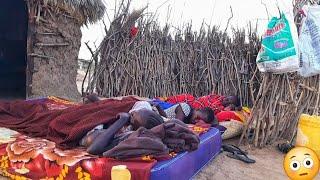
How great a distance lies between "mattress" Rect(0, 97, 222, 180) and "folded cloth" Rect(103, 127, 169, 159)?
0.04 meters

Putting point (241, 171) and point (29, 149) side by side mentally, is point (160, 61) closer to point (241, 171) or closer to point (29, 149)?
point (241, 171)

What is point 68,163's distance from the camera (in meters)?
2.38

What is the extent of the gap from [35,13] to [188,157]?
4.37m

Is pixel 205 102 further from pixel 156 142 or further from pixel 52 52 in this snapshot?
pixel 52 52

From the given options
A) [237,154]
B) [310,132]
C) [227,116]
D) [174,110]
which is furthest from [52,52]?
[310,132]

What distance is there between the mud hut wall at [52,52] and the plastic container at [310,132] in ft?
14.4

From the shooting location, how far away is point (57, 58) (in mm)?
6477

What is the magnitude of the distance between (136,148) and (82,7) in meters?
4.74

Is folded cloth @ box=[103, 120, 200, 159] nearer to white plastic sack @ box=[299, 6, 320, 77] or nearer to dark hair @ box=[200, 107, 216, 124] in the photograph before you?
dark hair @ box=[200, 107, 216, 124]

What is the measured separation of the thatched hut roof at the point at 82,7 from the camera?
19.5ft

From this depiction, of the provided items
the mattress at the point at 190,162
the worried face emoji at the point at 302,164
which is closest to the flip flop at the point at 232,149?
the mattress at the point at 190,162

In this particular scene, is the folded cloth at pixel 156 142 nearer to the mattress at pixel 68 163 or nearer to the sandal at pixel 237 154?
the mattress at pixel 68 163

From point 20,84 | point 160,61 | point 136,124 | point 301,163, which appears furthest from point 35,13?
point 301,163

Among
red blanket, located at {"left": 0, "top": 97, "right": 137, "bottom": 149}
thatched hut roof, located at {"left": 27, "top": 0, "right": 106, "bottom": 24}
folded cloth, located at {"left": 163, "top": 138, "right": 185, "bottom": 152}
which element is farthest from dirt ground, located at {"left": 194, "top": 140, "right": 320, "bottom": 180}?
thatched hut roof, located at {"left": 27, "top": 0, "right": 106, "bottom": 24}
